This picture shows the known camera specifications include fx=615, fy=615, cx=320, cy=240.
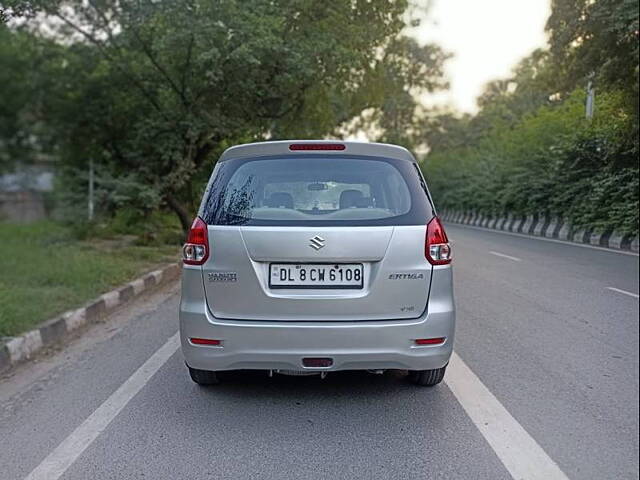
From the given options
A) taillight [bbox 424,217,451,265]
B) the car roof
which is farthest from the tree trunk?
taillight [bbox 424,217,451,265]

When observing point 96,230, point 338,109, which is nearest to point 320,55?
point 96,230

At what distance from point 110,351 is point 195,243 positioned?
208 centimetres

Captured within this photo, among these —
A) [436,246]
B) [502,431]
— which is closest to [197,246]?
[436,246]

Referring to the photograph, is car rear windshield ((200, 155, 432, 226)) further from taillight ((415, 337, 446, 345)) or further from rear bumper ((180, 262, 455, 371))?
taillight ((415, 337, 446, 345))

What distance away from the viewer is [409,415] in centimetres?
375

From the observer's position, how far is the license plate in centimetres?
360

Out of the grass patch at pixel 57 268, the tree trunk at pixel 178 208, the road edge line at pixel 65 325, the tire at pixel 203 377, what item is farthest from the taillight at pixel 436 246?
the tree trunk at pixel 178 208

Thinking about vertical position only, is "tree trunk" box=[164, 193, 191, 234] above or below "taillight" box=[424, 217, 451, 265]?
below

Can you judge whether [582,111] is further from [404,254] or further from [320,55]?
[404,254]

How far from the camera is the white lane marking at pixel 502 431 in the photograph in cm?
304

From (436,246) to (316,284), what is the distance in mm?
776

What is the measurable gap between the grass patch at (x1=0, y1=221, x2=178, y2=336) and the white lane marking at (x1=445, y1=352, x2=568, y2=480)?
12.2ft

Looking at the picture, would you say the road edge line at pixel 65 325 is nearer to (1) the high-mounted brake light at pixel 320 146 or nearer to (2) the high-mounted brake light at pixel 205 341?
(2) the high-mounted brake light at pixel 205 341

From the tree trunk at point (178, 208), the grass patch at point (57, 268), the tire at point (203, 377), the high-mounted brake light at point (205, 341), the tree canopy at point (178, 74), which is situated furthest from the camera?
the tree trunk at point (178, 208)
